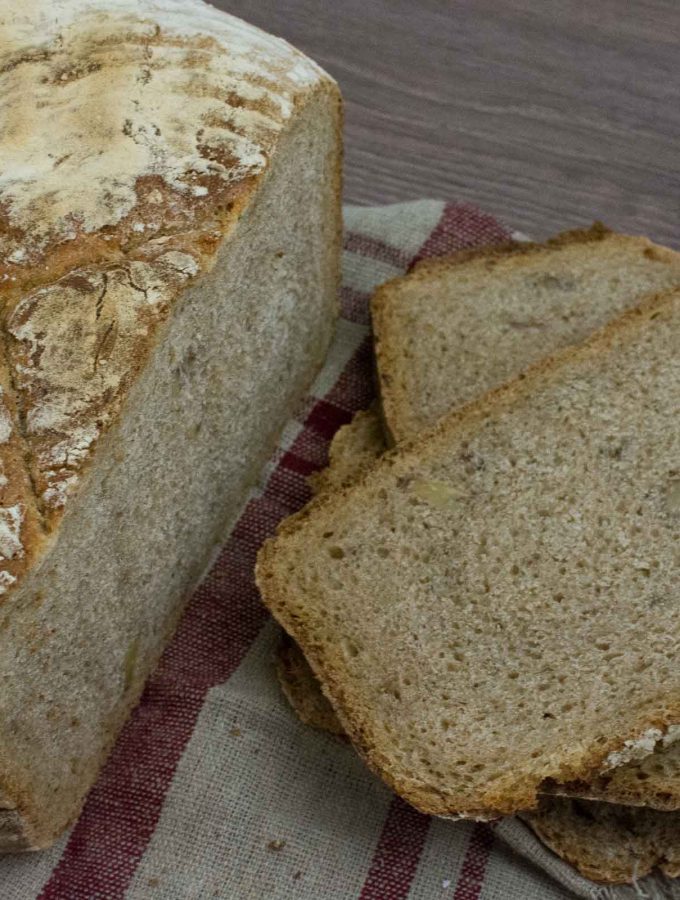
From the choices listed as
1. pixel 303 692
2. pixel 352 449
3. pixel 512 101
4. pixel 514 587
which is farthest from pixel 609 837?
pixel 512 101

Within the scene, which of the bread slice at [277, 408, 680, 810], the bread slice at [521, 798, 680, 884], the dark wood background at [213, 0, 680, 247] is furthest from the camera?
the dark wood background at [213, 0, 680, 247]

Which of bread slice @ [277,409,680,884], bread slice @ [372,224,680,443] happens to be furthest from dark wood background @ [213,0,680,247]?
bread slice @ [277,409,680,884]

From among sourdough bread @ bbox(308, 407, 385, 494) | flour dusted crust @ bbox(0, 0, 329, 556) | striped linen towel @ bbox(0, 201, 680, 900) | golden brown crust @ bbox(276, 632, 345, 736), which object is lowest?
striped linen towel @ bbox(0, 201, 680, 900)

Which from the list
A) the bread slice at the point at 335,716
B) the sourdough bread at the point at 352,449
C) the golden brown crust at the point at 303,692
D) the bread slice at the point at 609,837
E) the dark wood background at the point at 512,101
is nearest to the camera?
the bread slice at the point at 335,716

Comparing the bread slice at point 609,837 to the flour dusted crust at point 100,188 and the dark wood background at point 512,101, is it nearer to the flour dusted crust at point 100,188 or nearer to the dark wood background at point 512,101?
the flour dusted crust at point 100,188

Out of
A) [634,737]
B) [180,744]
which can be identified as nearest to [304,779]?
[180,744]

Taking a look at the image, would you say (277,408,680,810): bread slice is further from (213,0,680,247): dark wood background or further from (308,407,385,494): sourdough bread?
(213,0,680,247): dark wood background

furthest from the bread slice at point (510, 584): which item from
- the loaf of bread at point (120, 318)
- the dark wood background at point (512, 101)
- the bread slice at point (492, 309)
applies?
the dark wood background at point (512, 101)

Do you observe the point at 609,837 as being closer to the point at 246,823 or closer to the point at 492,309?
the point at 246,823
